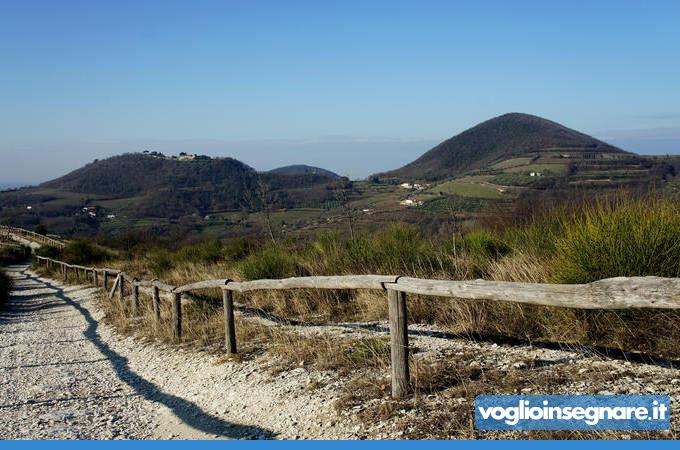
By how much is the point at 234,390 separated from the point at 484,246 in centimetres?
524

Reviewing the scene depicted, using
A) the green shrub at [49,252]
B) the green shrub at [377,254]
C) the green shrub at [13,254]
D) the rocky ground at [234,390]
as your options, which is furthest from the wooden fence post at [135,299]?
the green shrub at [13,254]

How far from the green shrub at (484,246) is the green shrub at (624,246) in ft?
10.5

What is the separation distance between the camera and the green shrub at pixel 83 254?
32.6 metres

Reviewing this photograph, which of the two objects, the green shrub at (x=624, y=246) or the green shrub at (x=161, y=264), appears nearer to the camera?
the green shrub at (x=624, y=246)

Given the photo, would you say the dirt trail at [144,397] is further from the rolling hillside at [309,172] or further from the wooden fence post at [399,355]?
the rolling hillside at [309,172]

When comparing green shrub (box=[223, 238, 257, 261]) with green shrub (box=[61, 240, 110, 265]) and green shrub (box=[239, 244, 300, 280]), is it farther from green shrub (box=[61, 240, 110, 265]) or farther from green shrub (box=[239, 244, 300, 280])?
green shrub (box=[61, 240, 110, 265])

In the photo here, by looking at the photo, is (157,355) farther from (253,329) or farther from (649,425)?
(649,425)

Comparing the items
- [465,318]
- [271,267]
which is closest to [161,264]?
[271,267]

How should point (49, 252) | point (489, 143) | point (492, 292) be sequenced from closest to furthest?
point (492, 292) < point (49, 252) < point (489, 143)

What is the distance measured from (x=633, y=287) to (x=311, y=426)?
260 cm

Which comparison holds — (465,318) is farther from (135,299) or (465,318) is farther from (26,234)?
(26,234)

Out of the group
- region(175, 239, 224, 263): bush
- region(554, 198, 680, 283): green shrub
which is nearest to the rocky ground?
region(554, 198, 680, 283): green shrub

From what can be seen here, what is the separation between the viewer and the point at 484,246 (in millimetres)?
9445

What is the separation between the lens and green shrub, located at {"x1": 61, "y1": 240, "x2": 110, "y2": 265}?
3257 centimetres
